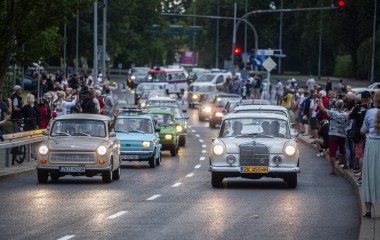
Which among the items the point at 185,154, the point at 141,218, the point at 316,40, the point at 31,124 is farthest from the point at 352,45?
the point at 141,218

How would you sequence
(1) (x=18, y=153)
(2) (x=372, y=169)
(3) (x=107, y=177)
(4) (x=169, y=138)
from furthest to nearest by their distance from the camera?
1. (4) (x=169, y=138)
2. (1) (x=18, y=153)
3. (3) (x=107, y=177)
4. (2) (x=372, y=169)

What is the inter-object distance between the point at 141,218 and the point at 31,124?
15202 mm

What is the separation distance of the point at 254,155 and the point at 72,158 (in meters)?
4.07

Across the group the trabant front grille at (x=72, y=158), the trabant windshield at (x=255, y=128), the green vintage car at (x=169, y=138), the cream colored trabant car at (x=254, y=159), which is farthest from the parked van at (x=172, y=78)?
the cream colored trabant car at (x=254, y=159)

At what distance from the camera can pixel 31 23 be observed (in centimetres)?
3641

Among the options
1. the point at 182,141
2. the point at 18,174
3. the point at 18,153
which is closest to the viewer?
the point at 18,174

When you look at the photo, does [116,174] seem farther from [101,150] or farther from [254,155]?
[254,155]

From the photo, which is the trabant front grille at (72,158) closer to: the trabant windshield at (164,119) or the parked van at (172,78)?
the trabant windshield at (164,119)

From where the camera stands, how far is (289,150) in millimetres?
24516

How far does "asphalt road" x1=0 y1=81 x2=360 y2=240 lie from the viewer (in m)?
15.8

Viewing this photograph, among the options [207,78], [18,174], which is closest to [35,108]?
[18,174]

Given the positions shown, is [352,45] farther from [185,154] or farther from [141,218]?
[141,218]

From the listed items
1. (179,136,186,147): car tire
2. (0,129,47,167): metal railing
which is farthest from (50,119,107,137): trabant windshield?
(179,136,186,147): car tire

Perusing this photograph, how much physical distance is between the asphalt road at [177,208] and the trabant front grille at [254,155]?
1.82 feet
